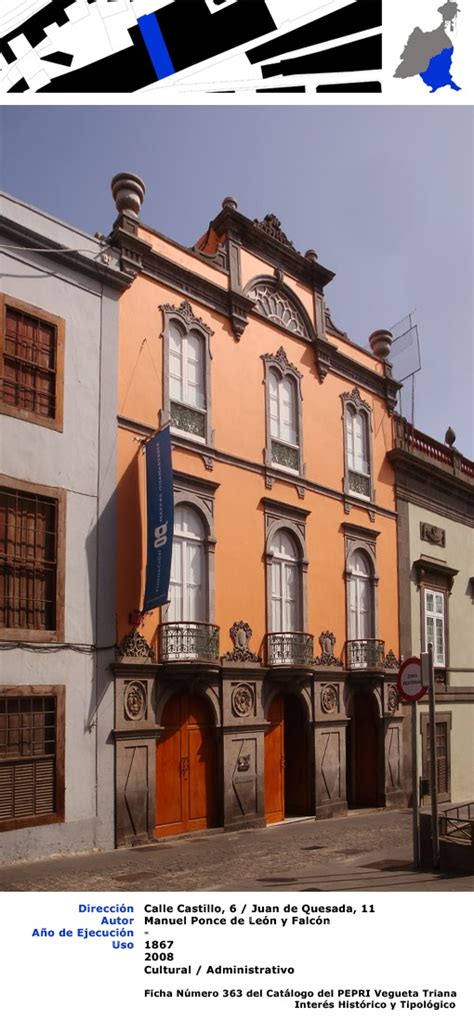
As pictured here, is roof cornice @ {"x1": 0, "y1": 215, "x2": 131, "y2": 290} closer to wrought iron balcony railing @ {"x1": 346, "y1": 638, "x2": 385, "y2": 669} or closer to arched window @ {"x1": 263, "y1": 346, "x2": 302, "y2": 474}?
arched window @ {"x1": 263, "y1": 346, "x2": 302, "y2": 474}

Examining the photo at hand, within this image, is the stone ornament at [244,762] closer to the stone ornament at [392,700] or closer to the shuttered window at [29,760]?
Answer: the shuttered window at [29,760]

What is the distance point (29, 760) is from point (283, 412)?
1092cm

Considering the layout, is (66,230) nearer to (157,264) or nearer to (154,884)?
(157,264)

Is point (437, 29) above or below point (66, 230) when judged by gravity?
below

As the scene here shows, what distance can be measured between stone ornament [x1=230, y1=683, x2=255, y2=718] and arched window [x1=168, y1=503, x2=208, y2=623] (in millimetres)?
1786

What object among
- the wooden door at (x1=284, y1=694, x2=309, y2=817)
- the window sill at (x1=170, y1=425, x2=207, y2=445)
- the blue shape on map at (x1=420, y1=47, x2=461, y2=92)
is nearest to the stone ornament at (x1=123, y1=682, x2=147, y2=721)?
the window sill at (x1=170, y1=425, x2=207, y2=445)

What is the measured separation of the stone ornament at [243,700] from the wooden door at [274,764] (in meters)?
1.22

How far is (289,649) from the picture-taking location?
64.3 feet

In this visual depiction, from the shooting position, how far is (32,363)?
1488 cm

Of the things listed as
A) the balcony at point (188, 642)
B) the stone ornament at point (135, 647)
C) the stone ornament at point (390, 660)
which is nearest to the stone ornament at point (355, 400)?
the stone ornament at point (390, 660)

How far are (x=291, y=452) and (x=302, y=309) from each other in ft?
13.2

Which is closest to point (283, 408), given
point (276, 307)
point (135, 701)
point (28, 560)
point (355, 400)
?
point (276, 307)

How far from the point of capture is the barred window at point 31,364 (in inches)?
569

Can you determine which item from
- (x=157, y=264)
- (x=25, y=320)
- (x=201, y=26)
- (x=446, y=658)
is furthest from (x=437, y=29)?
(x=446, y=658)
